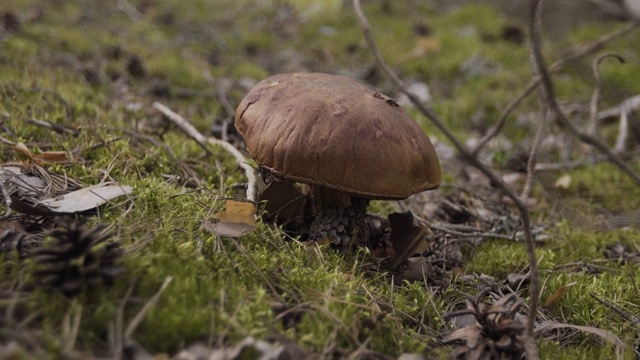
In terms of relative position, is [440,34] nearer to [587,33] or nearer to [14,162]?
[587,33]

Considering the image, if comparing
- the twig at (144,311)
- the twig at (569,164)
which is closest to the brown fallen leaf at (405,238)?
the twig at (144,311)

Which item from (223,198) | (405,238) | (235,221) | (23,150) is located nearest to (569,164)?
(405,238)

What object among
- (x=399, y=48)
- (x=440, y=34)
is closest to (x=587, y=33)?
(x=440, y=34)

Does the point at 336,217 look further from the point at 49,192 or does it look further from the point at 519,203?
the point at 49,192

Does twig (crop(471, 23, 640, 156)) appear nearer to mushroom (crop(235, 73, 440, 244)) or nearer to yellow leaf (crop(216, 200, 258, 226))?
mushroom (crop(235, 73, 440, 244))

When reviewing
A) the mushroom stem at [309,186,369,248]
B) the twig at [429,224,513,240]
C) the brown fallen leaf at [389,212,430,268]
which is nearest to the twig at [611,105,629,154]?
the twig at [429,224,513,240]

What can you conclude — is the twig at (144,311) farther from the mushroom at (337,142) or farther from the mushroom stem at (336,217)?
the mushroom stem at (336,217)
